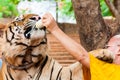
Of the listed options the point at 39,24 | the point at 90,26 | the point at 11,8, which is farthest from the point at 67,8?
the point at 39,24

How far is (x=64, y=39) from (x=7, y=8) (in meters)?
3.75

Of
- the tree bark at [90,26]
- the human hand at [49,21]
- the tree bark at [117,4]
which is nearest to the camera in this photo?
the human hand at [49,21]

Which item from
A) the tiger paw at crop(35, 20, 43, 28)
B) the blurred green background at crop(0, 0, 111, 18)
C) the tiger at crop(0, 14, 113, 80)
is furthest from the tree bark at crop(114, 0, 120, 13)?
the blurred green background at crop(0, 0, 111, 18)

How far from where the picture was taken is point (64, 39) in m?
2.13

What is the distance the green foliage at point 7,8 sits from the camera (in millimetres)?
5652

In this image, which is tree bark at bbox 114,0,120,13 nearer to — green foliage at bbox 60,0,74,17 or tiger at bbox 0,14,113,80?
tiger at bbox 0,14,113,80

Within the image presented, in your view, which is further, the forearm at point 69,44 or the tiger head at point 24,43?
the tiger head at point 24,43

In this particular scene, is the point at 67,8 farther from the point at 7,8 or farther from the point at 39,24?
the point at 39,24

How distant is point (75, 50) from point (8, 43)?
52 centimetres

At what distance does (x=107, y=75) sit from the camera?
2.12 meters

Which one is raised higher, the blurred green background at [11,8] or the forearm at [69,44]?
the forearm at [69,44]

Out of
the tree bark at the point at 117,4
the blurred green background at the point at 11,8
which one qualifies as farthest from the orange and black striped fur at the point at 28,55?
the blurred green background at the point at 11,8

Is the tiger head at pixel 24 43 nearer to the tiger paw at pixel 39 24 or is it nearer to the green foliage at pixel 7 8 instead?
the tiger paw at pixel 39 24

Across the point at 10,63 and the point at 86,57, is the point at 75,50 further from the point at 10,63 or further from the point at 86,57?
the point at 10,63
